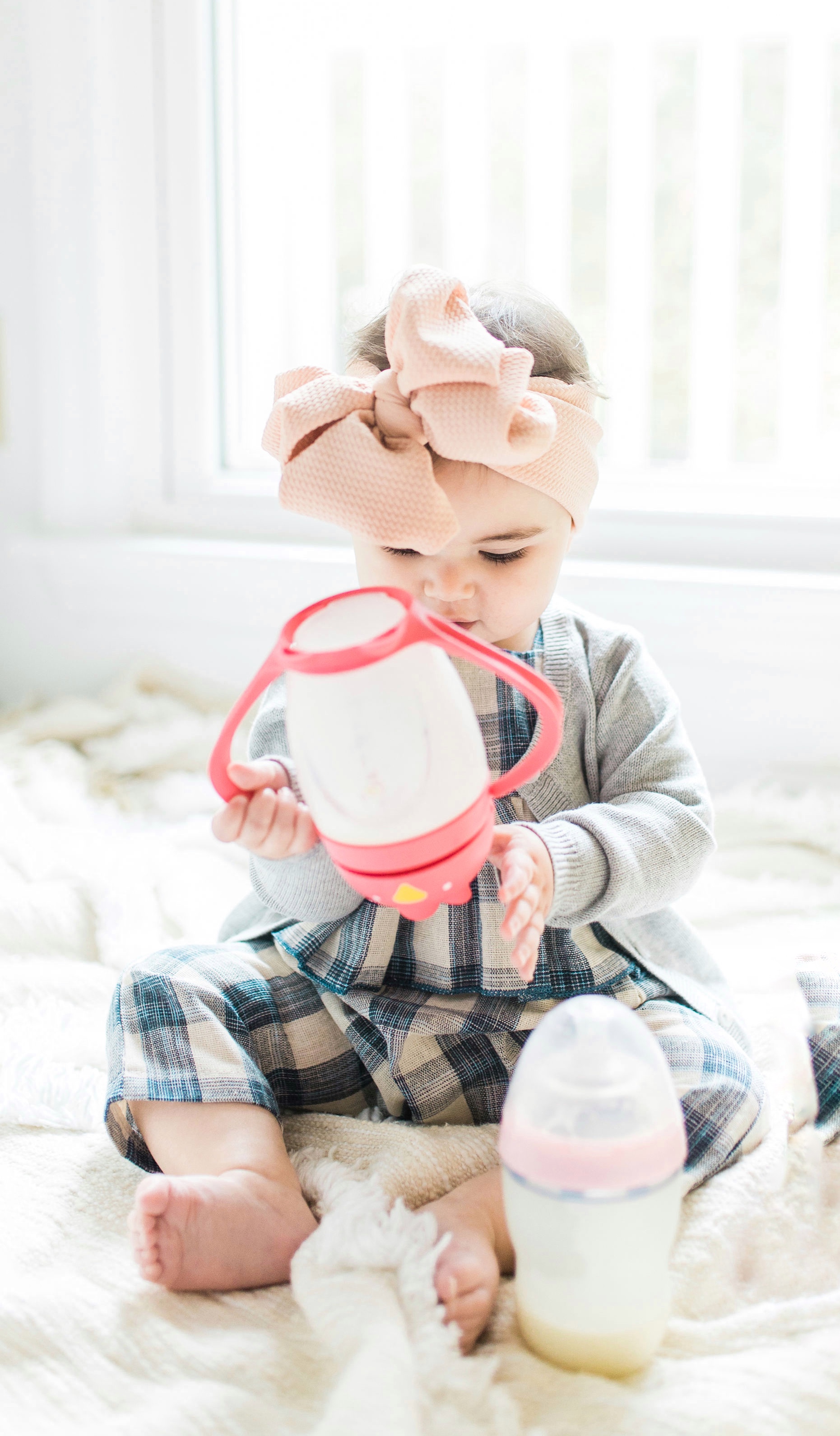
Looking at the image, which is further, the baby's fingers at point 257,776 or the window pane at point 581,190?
the window pane at point 581,190

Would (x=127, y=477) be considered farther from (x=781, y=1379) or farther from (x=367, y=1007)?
(x=781, y=1379)

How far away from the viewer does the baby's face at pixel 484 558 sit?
777 mm

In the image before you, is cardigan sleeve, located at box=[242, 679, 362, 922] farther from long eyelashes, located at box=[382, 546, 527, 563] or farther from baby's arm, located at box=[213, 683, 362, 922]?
long eyelashes, located at box=[382, 546, 527, 563]

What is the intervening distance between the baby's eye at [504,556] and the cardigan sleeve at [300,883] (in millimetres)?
169

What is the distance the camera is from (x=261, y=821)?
75cm

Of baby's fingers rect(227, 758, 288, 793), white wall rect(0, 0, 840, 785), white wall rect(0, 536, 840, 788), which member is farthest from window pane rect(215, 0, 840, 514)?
baby's fingers rect(227, 758, 288, 793)

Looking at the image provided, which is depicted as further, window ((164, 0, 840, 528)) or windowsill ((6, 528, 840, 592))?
window ((164, 0, 840, 528))

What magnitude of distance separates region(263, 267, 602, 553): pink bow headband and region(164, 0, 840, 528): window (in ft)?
3.16

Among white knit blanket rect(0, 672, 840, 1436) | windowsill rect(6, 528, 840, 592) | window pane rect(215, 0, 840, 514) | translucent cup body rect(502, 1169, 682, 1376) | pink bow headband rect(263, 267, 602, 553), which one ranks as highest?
window pane rect(215, 0, 840, 514)

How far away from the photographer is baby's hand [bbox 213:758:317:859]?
752mm

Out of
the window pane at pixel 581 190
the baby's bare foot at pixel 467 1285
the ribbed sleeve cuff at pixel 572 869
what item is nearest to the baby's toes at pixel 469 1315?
the baby's bare foot at pixel 467 1285

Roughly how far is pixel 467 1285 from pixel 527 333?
58 centimetres

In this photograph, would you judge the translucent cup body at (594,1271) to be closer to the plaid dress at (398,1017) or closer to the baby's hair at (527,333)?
the plaid dress at (398,1017)

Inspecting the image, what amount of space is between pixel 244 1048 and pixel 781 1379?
397 millimetres
